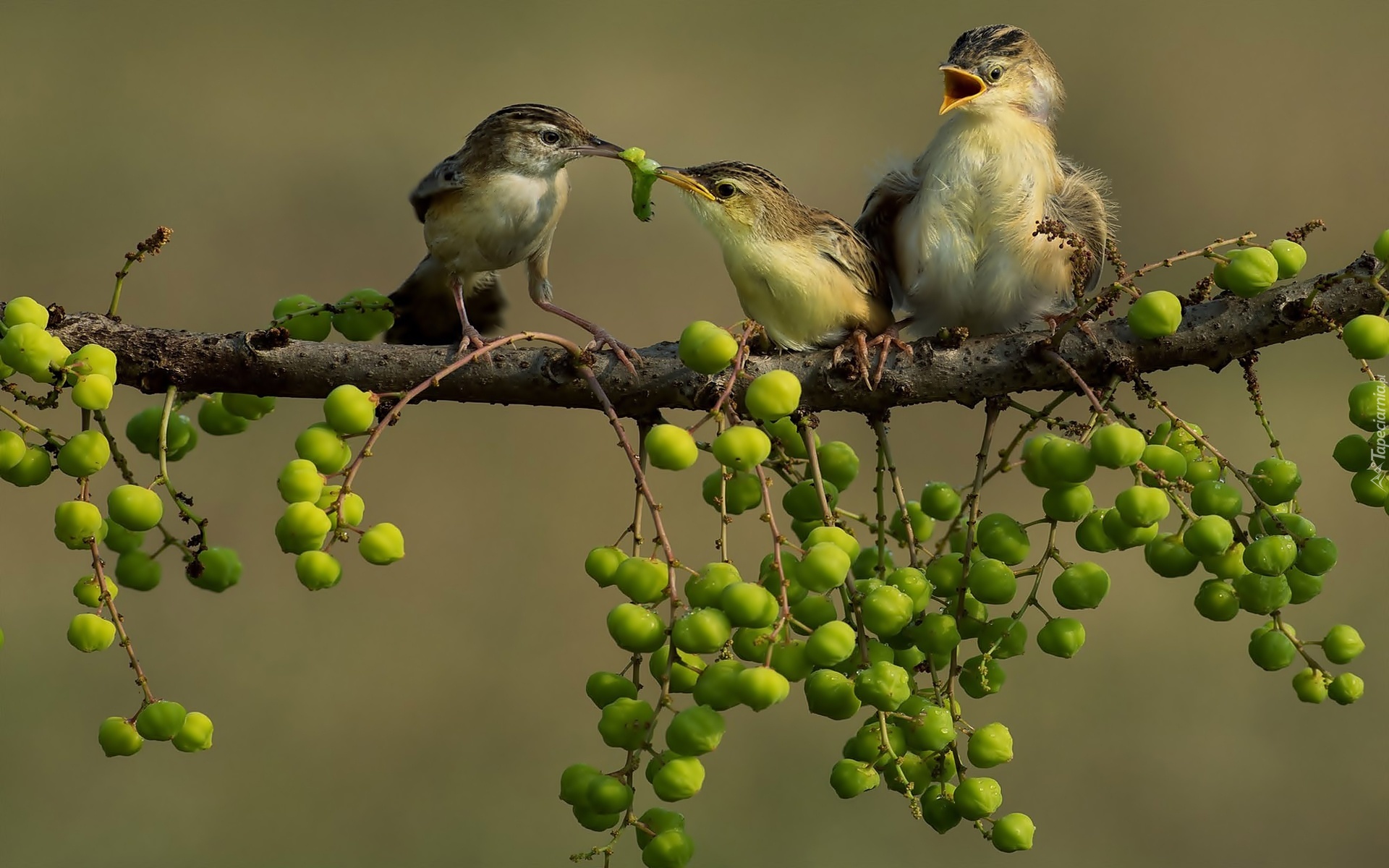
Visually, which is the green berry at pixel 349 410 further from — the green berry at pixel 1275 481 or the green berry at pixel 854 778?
the green berry at pixel 1275 481

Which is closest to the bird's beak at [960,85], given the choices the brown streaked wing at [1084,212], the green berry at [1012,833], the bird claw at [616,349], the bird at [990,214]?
the bird at [990,214]

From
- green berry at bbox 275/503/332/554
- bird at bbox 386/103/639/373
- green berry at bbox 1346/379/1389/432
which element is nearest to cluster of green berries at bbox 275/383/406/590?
green berry at bbox 275/503/332/554

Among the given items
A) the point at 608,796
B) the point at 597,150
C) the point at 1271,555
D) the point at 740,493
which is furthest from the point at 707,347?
the point at 597,150

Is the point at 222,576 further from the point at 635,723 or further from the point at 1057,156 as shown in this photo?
the point at 1057,156

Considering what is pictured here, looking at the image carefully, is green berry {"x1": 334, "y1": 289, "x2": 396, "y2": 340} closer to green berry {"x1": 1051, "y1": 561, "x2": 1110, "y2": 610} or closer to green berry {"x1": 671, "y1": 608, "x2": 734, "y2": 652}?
green berry {"x1": 671, "y1": 608, "x2": 734, "y2": 652}

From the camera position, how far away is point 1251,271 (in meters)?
0.78

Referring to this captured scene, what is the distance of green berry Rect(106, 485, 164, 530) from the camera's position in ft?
2.44

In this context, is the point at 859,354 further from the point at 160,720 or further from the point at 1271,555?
the point at 160,720

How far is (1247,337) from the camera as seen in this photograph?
0.83 metres

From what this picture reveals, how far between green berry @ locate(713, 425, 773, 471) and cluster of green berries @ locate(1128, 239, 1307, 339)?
273 millimetres

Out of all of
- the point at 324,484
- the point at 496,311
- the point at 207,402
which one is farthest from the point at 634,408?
the point at 496,311

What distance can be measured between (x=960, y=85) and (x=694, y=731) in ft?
2.08

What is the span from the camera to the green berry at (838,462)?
34.2 inches

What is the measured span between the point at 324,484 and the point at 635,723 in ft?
0.72
